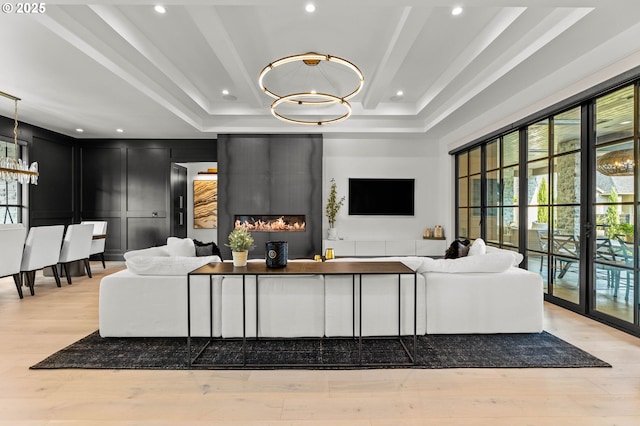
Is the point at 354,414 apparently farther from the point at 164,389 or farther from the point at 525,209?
the point at 525,209

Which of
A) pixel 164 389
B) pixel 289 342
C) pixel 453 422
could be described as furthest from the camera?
pixel 289 342

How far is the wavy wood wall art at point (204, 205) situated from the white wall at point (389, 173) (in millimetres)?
3164

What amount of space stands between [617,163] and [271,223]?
17.7 ft

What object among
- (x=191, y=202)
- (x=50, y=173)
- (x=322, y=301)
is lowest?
(x=322, y=301)

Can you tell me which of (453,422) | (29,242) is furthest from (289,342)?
(29,242)

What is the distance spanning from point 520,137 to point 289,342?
4125 mm

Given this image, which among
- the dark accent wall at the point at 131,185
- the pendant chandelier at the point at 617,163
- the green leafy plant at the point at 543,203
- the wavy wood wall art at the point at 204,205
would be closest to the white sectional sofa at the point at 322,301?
the pendant chandelier at the point at 617,163

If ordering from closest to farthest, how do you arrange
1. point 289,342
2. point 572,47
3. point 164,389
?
point 164,389, point 289,342, point 572,47

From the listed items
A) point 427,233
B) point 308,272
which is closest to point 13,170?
point 308,272

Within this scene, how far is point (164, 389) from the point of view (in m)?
2.19

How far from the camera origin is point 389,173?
719 centimetres

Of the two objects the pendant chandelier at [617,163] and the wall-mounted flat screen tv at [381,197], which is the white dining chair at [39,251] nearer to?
the wall-mounted flat screen tv at [381,197]

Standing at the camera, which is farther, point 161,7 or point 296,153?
point 296,153

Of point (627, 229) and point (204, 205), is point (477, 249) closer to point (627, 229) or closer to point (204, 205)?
point (627, 229)
